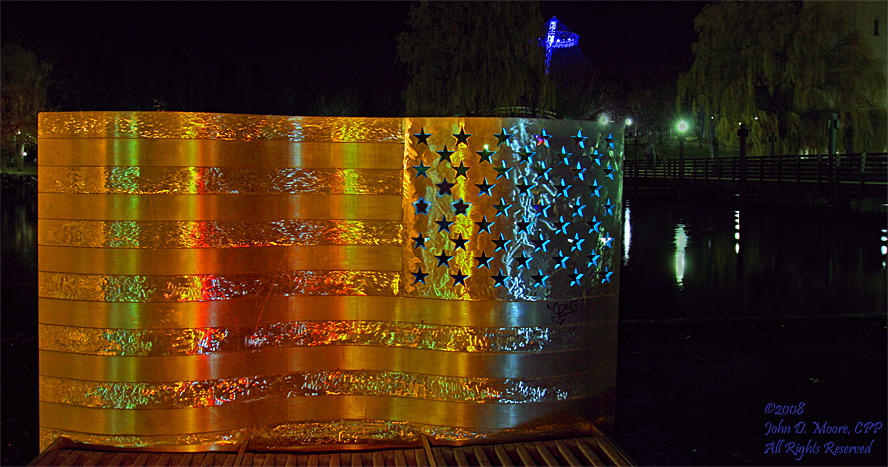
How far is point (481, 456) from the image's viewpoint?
12.6ft

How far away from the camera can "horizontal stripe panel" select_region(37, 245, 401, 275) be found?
3.77 metres

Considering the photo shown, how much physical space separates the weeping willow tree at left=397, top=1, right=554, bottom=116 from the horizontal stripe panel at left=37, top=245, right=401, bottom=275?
29851 mm

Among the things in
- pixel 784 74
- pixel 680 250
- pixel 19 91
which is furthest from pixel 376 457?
pixel 19 91

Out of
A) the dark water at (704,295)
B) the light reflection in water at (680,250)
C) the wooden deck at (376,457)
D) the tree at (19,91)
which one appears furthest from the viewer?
the tree at (19,91)

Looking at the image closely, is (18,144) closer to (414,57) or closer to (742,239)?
(414,57)

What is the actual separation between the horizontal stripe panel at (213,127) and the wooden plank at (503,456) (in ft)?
5.62

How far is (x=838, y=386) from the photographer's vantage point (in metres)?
5.40

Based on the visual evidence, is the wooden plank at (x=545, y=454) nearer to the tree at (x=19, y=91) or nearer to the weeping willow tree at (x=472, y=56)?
the weeping willow tree at (x=472, y=56)

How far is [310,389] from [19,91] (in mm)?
42840

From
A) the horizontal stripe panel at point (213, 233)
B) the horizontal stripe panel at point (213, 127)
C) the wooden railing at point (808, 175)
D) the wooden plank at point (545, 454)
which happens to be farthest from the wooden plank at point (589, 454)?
the wooden railing at point (808, 175)

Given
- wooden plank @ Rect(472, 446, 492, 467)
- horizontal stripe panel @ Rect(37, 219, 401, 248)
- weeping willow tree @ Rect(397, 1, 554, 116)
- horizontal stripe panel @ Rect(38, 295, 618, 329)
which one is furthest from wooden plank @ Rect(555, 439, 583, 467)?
weeping willow tree @ Rect(397, 1, 554, 116)

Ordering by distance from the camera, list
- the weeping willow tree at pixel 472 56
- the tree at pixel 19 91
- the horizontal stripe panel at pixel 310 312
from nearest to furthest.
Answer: the horizontal stripe panel at pixel 310 312
the weeping willow tree at pixel 472 56
the tree at pixel 19 91

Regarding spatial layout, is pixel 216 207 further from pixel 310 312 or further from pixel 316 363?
pixel 316 363

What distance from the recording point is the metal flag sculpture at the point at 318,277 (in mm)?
3777
